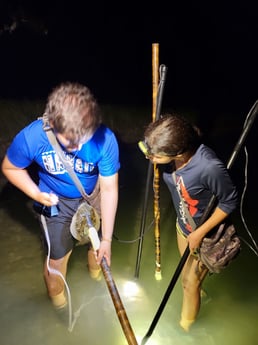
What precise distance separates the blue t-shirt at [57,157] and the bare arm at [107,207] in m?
0.08

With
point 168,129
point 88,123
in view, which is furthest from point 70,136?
point 168,129

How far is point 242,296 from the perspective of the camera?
317cm

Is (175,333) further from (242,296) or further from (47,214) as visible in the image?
(47,214)

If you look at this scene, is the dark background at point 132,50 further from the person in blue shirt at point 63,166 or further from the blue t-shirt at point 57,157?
the blue t-shirt at point 57,157

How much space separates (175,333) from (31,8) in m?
6.21

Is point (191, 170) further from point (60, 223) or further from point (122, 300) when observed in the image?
point (122, 300)

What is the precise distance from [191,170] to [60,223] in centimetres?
107

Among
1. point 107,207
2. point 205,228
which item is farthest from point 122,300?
point 205,228

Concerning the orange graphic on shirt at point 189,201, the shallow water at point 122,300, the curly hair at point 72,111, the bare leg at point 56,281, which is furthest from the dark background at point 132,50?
the orange graphic on shirt at point 189,201

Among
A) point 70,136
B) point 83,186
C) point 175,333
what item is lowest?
point 175,333

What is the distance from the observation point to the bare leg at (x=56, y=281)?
270cm

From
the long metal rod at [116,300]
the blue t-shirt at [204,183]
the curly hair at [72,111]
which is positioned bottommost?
the long metal rod at [116,300]

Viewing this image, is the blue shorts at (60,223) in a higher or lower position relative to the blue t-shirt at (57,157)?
lower

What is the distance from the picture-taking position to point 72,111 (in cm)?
186
